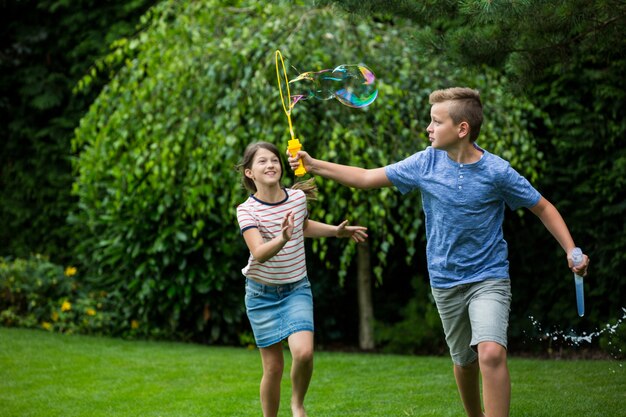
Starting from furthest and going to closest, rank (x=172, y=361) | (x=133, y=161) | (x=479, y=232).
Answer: (x=133, y=161) < (x=172, y=361) < (x=479, y=232)

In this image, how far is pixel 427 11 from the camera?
14.4 feet

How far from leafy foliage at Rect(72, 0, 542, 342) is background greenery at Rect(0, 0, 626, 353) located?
2 cm

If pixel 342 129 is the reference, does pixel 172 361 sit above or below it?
below

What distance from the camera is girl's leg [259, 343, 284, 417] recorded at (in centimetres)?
372

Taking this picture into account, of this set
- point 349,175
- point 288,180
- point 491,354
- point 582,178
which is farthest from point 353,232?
point 582,178

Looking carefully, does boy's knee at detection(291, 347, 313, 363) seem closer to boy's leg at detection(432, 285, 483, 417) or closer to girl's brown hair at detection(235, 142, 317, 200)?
boy's leg at detection(432, 285, 483, 417)

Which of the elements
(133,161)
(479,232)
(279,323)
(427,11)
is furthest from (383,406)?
(133,161)

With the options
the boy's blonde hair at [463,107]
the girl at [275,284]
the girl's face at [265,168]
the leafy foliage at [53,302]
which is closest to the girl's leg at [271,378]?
the girl at [275,284]

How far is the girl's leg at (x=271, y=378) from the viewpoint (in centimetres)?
372

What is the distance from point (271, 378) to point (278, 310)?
28cm

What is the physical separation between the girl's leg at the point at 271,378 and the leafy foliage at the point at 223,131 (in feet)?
8.28

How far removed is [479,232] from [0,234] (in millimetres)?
6491

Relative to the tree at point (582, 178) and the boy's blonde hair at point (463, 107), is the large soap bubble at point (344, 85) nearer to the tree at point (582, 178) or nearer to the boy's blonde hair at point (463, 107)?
the boy's blonde hair at point (463, 107)

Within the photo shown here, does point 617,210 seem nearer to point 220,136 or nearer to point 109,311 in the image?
point 220,136
